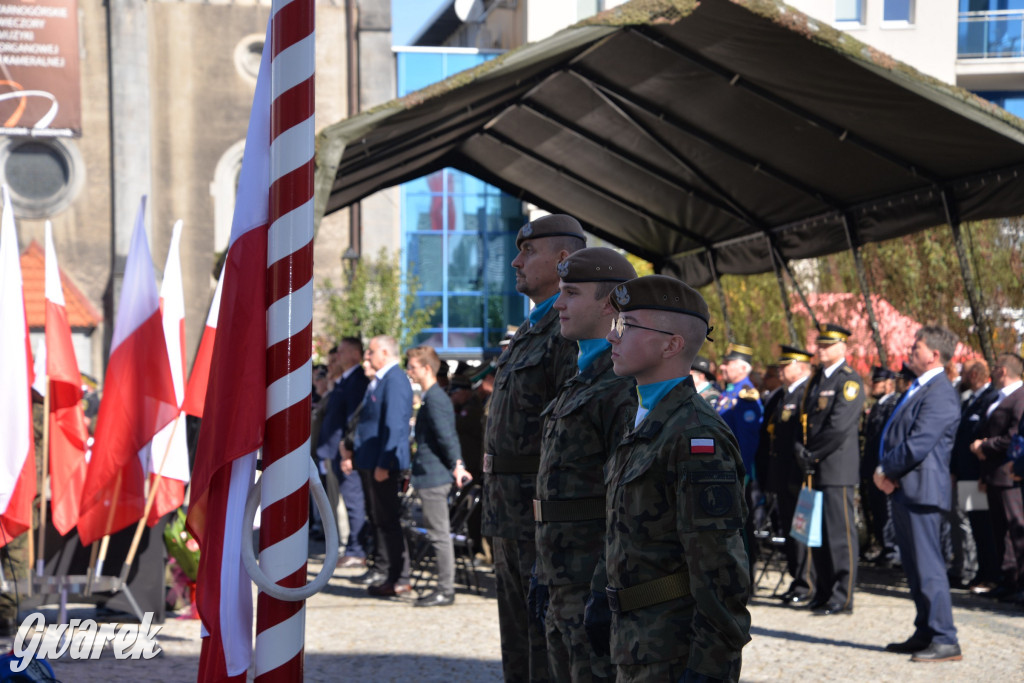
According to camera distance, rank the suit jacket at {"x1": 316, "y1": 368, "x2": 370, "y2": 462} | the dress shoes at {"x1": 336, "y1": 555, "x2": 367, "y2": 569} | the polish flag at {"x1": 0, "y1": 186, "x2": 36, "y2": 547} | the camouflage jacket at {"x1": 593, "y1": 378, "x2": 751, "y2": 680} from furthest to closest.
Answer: the dress shoes at {"x1": 336, "y1": 555, "x2": 367, "y2": 569} < the suit jacket at {"x1": 316, "y1": 368, "x2": 370, "y2": 462} < the polish flag at {"x1": 0, "y1": 186, "x2": 36, "y2": 547} < the camouflage jacket at {"x1": 593, "y1": 378, "x2": 751, "y2": 680}

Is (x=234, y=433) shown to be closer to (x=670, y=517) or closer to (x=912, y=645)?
(x=670, y=517)

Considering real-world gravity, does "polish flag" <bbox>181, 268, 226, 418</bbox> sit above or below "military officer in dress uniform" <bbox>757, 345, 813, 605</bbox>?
above

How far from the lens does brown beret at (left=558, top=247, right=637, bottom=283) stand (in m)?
3.90

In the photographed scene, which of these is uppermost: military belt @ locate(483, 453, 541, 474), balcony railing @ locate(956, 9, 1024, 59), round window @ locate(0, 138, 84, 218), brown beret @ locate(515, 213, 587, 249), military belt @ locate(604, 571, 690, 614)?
balcony railing @ locate(956, 9, 1024, 59)

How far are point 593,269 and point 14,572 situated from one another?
5414 mm

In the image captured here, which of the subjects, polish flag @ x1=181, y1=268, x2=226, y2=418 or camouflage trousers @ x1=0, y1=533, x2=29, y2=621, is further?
camouflage trousers @ x1=0, y1=533, x2=29, y2=621

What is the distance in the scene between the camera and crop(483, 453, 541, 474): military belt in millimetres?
4484

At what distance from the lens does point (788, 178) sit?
35.5 feet

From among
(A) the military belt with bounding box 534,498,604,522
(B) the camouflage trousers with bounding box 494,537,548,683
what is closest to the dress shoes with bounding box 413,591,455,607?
(B) the camouflage trousers with bounding box 494,537,548,683

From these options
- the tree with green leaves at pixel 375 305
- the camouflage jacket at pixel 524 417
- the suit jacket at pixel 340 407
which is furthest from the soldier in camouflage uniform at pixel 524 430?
the tree with green leaves at pixel 375 305

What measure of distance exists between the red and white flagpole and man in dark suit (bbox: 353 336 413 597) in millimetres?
5835

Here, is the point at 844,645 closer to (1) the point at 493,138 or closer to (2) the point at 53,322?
(2) the point at 53,322

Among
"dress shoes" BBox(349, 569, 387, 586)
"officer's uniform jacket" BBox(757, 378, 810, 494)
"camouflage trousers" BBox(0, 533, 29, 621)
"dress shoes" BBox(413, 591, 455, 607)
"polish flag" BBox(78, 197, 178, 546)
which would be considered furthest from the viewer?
"dress shoes" BBox(349, 569, 387, 586)

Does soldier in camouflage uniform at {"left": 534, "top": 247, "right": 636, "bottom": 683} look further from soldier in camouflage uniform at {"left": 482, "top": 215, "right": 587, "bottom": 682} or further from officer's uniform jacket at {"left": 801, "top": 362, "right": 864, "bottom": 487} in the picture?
officer's uniform jacket at {"left": 801, "top": 362, "right": 864, "bottom": 487}
